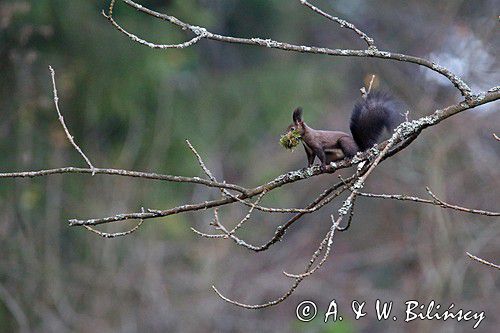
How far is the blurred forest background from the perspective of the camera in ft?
28.9

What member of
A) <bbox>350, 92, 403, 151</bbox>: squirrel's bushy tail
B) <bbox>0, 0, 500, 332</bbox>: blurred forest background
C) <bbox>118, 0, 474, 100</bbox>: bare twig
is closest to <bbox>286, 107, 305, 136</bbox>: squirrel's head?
<bbox>350, 92, 403, 151</bbox>: squirrel's bushy tail

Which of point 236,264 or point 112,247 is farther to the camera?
point 236,264

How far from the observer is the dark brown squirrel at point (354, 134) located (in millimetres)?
3434

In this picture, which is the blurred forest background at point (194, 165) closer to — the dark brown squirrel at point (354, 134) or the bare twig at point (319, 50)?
the dark brown squirrel at point (354, 134)

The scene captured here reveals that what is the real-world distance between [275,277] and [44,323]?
4.25 metres

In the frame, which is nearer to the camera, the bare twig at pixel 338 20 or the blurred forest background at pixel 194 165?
the bare twig at pixel 338 20

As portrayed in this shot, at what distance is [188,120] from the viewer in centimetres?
1118

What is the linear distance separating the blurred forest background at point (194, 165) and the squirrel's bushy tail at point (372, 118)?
4529 mm

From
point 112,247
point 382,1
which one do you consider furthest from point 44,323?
point 382,1

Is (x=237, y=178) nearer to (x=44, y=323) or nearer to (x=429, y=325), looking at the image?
(x=429, y=325)

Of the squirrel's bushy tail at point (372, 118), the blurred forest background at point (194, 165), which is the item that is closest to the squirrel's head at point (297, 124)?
the squirrel's bushy tail at point (372, 118)
